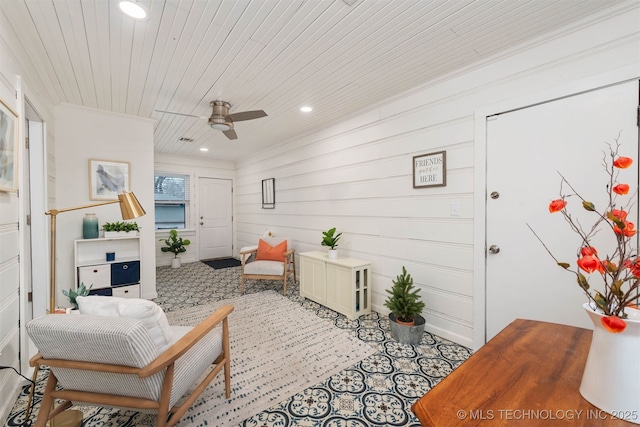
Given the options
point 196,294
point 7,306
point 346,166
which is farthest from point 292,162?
point 7,306

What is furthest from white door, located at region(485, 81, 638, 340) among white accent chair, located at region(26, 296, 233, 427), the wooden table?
white accent chair, located at region(26, 296, 233, 427)

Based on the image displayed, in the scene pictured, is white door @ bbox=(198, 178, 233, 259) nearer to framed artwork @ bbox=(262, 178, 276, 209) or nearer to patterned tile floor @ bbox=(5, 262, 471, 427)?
framed artwork @ bbox=(262, 178, 276, 209)

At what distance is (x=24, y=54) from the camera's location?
6.56ft

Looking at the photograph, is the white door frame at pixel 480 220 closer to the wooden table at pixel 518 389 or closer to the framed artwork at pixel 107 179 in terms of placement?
the wooden table at pixel 518 389

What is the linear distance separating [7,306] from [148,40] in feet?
6.42

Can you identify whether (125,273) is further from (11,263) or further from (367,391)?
(367,391)

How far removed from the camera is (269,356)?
7.45 ft

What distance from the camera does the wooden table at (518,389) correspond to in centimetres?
70

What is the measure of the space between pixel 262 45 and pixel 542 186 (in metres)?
2.30

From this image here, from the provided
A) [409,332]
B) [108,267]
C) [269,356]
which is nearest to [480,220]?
[409,332]

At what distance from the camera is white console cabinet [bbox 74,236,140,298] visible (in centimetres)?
312

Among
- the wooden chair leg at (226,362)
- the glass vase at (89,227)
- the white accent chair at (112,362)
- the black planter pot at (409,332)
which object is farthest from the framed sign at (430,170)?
the glass vase at (89,227)

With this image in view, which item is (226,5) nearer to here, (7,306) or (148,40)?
(148,40)

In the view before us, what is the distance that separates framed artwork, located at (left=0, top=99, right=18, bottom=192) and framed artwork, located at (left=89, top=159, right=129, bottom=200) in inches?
70.2
